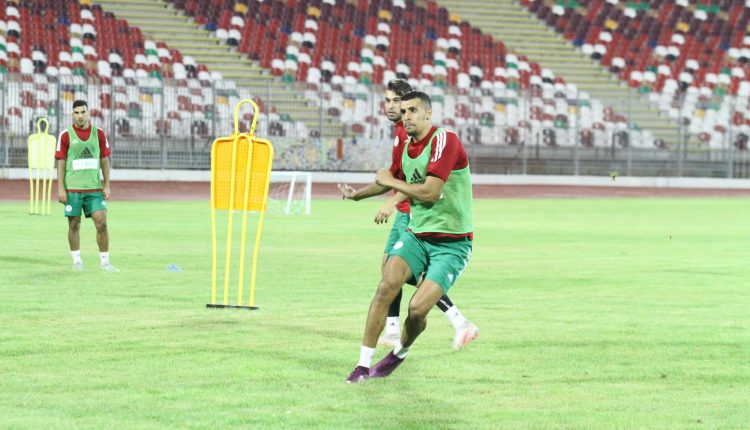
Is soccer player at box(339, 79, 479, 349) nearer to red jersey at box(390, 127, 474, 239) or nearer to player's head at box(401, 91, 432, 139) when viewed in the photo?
red jersey at box(390, 127, 474, 239)

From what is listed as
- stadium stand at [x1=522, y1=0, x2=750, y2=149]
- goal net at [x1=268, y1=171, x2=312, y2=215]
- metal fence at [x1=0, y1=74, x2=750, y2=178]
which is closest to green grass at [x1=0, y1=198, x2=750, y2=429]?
goal net at [x1=268, y1=171, x2=312, y2=215]

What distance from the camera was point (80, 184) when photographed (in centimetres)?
1566

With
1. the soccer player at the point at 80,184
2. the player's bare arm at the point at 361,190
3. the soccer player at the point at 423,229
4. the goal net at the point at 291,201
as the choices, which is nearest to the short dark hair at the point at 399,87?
the player's bare arm at the point at 361,190

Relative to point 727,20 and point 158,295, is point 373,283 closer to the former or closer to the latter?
A: point 158,295

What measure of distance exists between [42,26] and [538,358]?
37.1 metres

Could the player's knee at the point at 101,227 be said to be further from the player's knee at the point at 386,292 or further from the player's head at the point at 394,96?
the player's knee at the point at 386,292

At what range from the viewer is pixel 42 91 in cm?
3847

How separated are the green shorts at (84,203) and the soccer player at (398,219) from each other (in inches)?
241

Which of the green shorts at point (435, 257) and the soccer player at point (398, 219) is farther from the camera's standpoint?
the soccer player at point (398, 219)

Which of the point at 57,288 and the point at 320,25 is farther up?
the point at 320,25

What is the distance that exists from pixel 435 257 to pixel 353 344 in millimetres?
1723

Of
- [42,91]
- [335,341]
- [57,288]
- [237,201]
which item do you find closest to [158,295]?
[57,288]

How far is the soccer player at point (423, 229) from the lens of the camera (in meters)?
8.45

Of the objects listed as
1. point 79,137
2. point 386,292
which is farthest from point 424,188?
point 79,137
